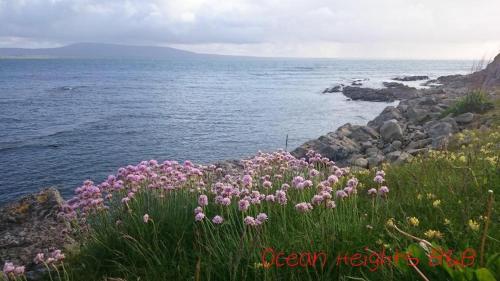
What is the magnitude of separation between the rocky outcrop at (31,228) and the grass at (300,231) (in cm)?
331

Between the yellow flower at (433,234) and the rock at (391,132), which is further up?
the yellow flower at (433,234)

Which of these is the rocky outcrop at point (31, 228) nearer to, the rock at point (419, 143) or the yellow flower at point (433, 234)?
the yellow flower at point (433, 234)

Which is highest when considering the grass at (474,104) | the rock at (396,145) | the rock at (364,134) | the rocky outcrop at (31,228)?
the grass at (474,104)

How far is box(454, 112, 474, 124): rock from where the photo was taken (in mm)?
15914

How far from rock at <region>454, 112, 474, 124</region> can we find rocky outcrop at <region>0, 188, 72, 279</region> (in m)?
14.2

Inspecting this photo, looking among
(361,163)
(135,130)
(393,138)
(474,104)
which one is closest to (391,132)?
(393,138)

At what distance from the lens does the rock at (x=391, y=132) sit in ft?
59.4

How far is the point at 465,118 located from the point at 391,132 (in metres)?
3.12

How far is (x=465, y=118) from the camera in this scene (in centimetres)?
1617

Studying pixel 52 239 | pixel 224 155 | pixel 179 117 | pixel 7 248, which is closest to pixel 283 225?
pixel 52 239

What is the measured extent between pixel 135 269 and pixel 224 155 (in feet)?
60.5

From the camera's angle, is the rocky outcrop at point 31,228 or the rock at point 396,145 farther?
the rock at point 396,145

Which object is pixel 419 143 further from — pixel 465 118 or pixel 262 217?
pixel 262 217

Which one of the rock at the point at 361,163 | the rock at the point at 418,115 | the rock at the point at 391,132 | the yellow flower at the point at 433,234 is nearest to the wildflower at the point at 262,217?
the yellow flower at the point at 433,234
